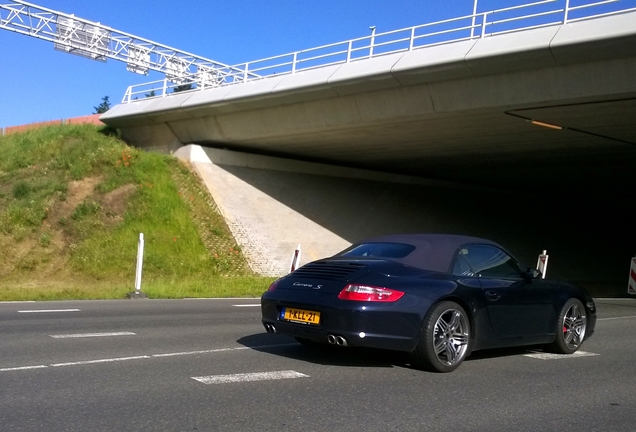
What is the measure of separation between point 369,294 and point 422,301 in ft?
1.75

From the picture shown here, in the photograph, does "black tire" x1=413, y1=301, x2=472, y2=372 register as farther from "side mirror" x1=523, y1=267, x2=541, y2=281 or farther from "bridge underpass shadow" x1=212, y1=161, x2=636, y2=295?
"bridge underpass shadow" x1=212, y1=161, x2=636, y2=295

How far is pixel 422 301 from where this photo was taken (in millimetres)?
7082

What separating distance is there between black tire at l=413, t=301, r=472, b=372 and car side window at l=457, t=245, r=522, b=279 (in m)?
0.70

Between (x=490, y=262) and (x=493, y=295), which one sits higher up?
(x=490, y=262)

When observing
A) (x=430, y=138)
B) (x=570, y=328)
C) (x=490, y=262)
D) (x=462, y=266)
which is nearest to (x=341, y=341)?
(x=462, y=266)

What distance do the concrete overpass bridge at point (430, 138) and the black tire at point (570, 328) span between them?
8.85 metres

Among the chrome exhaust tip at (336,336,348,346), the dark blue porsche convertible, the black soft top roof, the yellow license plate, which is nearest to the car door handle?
the dark blue porsche convertible

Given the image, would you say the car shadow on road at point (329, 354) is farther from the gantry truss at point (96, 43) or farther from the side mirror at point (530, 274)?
the gantry truss at point (96, 43)

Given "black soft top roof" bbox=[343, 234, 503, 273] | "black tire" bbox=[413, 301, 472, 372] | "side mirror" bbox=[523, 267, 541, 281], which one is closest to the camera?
"black tire" bbox=[413, 301, 472, 372]

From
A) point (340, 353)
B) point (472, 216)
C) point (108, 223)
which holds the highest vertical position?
point (472, 216)

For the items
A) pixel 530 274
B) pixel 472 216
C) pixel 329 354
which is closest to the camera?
pixel 329 354

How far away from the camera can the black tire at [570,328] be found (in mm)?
8750

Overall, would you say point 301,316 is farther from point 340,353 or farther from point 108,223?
point 108,223

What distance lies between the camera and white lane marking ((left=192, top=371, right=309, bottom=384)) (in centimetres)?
656
